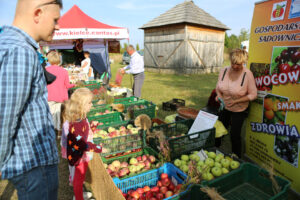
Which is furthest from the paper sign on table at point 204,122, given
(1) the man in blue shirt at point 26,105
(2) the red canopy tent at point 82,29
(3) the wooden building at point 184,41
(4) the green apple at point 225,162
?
(3) the wooden building at point 184,41

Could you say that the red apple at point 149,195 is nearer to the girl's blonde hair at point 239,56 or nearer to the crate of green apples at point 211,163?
the crate of green apples at point 211,163

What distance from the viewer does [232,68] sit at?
3.51 meters

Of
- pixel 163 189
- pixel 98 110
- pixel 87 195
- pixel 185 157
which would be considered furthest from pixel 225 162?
pixel 98 110

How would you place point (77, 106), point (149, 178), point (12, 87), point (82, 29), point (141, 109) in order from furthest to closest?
point (82, 29) < point (141, 109) < point (149, 178) < point (77, 106) < point (12, 87)

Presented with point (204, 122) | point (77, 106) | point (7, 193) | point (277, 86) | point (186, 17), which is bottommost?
point (7, 193)

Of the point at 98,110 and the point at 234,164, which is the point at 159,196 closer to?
the point at 234,164

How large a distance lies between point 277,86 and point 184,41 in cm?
1390

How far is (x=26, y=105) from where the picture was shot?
1195mm

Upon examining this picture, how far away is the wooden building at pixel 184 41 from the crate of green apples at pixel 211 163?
14232 millimetres

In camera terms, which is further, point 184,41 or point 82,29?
point 184,41

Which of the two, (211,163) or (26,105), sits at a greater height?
(26,105)

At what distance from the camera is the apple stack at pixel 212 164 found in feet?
8.75

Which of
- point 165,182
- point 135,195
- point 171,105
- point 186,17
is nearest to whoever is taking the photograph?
point 135,195

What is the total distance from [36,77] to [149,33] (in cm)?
1860
